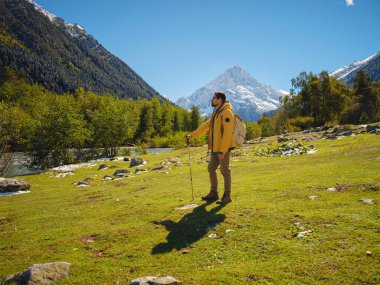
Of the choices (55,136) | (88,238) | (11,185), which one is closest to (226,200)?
(88,238)

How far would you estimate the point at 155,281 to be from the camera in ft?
15.8

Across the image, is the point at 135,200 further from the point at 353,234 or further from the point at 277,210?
the point at 353,234

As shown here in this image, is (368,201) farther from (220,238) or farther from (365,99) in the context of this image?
(365,99)

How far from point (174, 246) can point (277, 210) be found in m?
3.63

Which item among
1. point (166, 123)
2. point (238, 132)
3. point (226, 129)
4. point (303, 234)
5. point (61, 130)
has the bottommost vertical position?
point (303, 234)

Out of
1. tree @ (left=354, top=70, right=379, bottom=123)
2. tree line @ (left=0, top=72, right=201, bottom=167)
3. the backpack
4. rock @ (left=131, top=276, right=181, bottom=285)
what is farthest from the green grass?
tree @ (left=354, top=70, right=379, bottom=123)

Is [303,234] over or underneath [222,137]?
underneath

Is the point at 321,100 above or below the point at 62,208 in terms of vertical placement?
above

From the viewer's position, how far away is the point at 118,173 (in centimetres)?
2281

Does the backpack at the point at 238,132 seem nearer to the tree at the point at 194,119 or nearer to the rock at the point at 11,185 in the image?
the rock at the point at 11,185

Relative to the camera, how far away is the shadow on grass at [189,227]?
6.71m

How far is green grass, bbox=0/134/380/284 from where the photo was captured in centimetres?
515

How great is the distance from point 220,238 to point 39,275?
14.0 feet

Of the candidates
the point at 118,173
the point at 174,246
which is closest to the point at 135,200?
the point at 174,246
